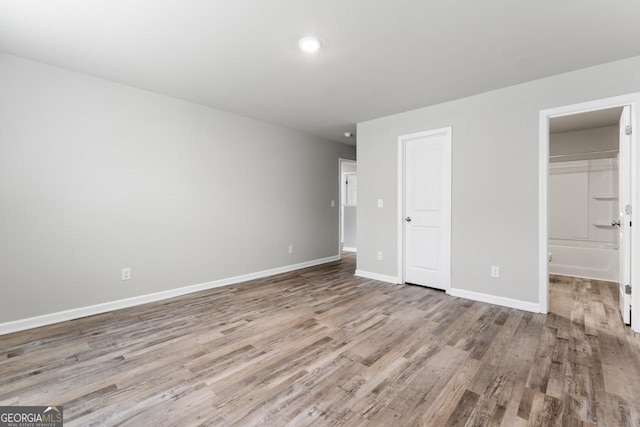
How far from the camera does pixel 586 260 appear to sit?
4.47 metres

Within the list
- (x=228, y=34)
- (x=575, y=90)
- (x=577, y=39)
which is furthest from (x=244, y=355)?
(x=575, y=90)

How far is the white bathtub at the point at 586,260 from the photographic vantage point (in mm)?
4273

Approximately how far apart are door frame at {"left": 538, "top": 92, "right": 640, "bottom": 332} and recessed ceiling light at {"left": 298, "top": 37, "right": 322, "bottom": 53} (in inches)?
95.6

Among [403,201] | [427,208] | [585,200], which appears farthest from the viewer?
[585,200]

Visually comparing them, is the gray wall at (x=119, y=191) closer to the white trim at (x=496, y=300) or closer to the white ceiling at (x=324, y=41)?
the white ceiling at (x=324, y=41)

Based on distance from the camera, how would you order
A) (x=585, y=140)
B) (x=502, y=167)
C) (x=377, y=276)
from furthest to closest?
(x=585, y=140) → (x=377, y=276) → (x=502, y=167)

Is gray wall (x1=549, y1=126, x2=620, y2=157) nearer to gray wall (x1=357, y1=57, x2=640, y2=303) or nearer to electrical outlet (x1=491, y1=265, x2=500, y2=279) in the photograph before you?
gray wall (x1=357, y1=57, x2=640, y2=303)

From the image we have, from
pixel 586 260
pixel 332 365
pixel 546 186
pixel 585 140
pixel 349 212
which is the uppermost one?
pixel 585 140

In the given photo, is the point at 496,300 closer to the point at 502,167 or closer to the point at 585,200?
the point at 502,167

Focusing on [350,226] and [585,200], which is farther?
[350,226]

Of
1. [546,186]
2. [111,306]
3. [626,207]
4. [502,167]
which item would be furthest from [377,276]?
[111,306]

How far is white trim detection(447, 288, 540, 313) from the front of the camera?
3022mm

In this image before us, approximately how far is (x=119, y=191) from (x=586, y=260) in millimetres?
6597

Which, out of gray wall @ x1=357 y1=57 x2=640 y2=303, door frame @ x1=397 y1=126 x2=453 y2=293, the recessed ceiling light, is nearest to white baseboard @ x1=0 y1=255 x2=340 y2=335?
door frame @ x1=397 y1=126 x2=453 y2=293
